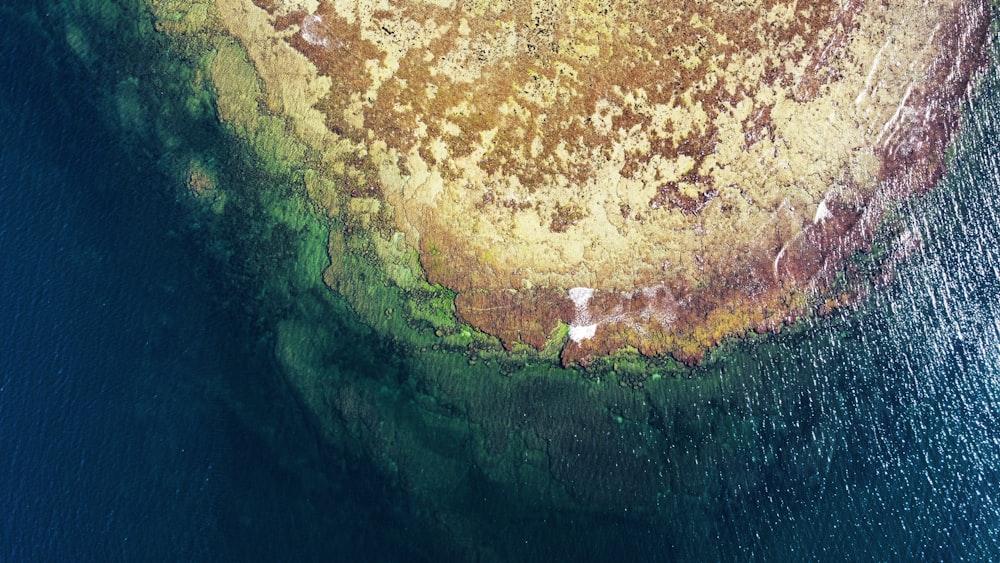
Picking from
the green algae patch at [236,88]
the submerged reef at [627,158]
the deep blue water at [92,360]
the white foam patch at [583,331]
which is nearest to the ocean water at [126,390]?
the deep blue water at [92,360]

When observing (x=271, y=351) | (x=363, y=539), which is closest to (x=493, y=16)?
(x=271, y=351)

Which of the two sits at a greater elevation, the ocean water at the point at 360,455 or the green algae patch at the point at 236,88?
the green algae patch at the point at 236,88

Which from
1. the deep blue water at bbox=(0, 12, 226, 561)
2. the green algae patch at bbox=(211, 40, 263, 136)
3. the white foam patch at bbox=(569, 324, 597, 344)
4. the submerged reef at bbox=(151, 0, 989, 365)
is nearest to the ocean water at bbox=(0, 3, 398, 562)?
the deep blue water at bbox=(0, 12, 226, 561)

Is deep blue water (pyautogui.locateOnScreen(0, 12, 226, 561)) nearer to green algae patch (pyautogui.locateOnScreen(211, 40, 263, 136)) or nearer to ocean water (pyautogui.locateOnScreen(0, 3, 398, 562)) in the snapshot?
ocean water (pyautogui.locateOnScreen(0, 3, 398, 562))

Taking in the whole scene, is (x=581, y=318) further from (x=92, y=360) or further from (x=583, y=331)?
(x=92, y=360)

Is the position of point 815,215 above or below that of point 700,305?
above

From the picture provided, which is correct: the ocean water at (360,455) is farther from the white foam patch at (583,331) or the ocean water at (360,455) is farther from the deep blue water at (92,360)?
the white foam patch at (583,331)

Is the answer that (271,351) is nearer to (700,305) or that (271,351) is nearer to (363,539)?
(363,539)
